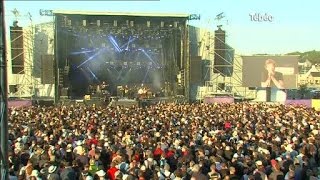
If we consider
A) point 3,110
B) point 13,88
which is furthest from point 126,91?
point 3,110

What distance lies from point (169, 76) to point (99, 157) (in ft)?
83.4

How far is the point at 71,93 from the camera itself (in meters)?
33.3

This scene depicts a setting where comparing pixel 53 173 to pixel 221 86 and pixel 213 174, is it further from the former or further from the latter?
pixel 221 86

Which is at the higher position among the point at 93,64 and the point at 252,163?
the point at 93,64

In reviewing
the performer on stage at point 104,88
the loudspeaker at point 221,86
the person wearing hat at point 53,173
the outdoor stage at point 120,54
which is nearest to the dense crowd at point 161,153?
the person wearing hat at point 53,173

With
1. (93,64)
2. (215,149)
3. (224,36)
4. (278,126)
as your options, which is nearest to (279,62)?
(224,36)

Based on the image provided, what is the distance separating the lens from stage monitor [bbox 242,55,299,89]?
3609cm

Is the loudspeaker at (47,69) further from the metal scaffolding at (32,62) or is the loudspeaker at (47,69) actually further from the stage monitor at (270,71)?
the stage monitor at (270,71)

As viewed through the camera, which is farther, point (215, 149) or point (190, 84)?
A: point (190, 84)

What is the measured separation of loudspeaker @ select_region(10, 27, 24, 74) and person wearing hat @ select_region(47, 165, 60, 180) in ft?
85.6

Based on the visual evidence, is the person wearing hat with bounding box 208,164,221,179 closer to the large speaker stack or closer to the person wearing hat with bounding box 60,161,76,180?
the person wearing hat with bounding box 60,161,76,180

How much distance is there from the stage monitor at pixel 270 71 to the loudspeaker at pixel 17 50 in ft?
51.6

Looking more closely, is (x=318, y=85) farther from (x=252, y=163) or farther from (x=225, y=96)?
(x=252, y=163)

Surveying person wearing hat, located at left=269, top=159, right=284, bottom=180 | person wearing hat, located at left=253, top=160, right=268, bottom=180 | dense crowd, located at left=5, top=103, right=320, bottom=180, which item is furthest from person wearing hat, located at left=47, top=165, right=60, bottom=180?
person wearing hat, located at left=269, top=159, right=284, bottom=180
